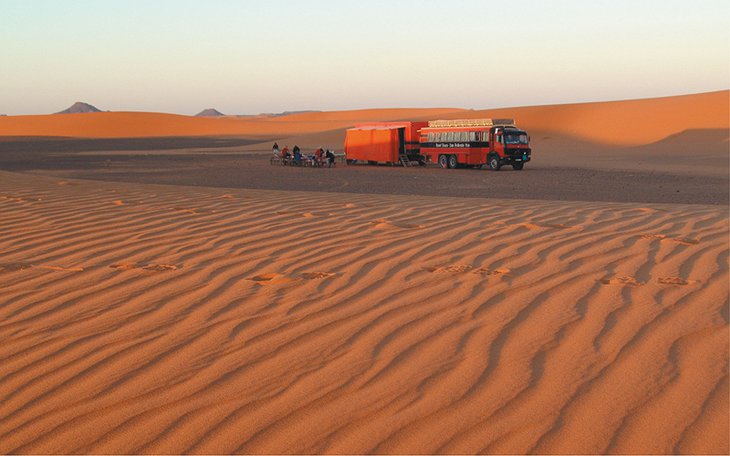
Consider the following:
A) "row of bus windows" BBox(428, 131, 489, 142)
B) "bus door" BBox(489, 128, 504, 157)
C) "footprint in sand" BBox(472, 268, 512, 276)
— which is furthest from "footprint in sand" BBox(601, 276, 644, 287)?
"row of bus windows" BBox(428, 131, 489, 142)

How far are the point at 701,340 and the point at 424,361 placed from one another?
5.25ft

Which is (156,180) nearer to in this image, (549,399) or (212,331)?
(212,331)

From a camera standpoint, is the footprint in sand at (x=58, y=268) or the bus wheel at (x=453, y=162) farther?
the bus wheel at (x=453, y=162)

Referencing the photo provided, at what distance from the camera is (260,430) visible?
3.18m

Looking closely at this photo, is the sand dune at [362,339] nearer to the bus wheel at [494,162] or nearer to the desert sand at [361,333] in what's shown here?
the desert sand at [361,333]

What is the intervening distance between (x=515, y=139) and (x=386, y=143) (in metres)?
5.97

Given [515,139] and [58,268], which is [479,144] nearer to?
[515,139]

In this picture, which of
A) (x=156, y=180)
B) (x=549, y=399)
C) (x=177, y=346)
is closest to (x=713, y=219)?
(x=549, y=399)

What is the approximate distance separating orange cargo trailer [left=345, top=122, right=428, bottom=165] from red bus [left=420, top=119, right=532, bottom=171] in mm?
1144

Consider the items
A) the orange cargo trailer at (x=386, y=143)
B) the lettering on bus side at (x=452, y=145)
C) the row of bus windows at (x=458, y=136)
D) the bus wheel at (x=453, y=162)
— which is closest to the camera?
the row of bus windows at (x=458, y=136)

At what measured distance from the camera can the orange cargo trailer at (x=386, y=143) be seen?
31.2 m

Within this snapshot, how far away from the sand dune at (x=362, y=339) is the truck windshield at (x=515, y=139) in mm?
19904

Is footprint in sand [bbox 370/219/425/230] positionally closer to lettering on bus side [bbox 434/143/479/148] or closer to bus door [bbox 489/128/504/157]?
bus door [bbox 489/128/504/157]

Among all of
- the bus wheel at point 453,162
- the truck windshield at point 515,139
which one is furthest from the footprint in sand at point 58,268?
the bus wheel at point 453,162
